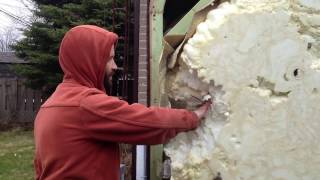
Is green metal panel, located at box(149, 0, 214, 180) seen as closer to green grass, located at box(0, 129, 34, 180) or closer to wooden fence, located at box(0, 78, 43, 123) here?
green grass, located at box(0, 129, 34, 180)

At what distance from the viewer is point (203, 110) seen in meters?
2.50

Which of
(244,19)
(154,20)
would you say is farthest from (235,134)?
(154,20)

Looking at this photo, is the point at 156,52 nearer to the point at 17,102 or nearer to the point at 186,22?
the point at 186,22

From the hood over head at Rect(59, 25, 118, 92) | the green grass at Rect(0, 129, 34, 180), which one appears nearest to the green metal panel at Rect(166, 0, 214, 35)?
the hood over head at Rect(59, 25, 118, 92)

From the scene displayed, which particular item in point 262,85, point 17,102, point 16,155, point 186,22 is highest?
point 186,22

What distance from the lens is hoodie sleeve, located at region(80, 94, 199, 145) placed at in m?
2.40

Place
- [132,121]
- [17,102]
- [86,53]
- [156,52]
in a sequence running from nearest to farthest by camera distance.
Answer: [132,121] < [86,53] < [156,52] < [17,102]

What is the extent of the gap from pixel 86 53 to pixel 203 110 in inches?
21.5

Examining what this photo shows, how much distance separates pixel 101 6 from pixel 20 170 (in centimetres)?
448

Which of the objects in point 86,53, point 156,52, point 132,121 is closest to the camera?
point 132,121

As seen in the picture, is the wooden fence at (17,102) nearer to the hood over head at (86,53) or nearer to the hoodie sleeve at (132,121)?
the hood over head at (86,53)

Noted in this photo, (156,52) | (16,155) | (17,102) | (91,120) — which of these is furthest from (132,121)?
(17,102)

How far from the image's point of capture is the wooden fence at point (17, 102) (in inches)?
651

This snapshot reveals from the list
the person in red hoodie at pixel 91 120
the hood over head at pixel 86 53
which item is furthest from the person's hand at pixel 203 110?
the hood over head at pixel 86 53
